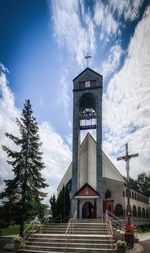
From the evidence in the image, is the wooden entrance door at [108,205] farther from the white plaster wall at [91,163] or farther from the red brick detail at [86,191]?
the red brick detail at [86,191]

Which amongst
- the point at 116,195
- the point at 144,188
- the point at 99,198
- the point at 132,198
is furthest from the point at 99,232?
the point at 144,188

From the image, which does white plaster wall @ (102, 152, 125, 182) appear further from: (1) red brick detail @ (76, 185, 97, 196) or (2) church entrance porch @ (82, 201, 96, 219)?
(1) red brick detail @ (76, 185, 97, 196)

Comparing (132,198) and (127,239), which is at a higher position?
(132,198)

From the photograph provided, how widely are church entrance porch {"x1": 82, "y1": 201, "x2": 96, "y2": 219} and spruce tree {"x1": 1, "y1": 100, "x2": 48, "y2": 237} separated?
6971 mm

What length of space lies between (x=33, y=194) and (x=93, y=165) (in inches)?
446

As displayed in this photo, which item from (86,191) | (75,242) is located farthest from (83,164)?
(75,242)

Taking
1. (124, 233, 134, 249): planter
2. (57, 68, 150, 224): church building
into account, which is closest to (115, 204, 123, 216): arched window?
(57, 68, 150, 224): church building

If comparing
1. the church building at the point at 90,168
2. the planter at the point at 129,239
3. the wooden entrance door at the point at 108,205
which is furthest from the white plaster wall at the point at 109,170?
the planter at the point at 129,239

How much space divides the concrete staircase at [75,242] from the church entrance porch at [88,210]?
10.1m

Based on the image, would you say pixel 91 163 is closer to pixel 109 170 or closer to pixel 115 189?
pixel 109 170

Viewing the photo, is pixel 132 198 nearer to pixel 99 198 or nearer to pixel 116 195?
pixel 116 195

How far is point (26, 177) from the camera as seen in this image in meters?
21.1

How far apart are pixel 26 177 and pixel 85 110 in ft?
39.2

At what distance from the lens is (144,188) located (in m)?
65.4
